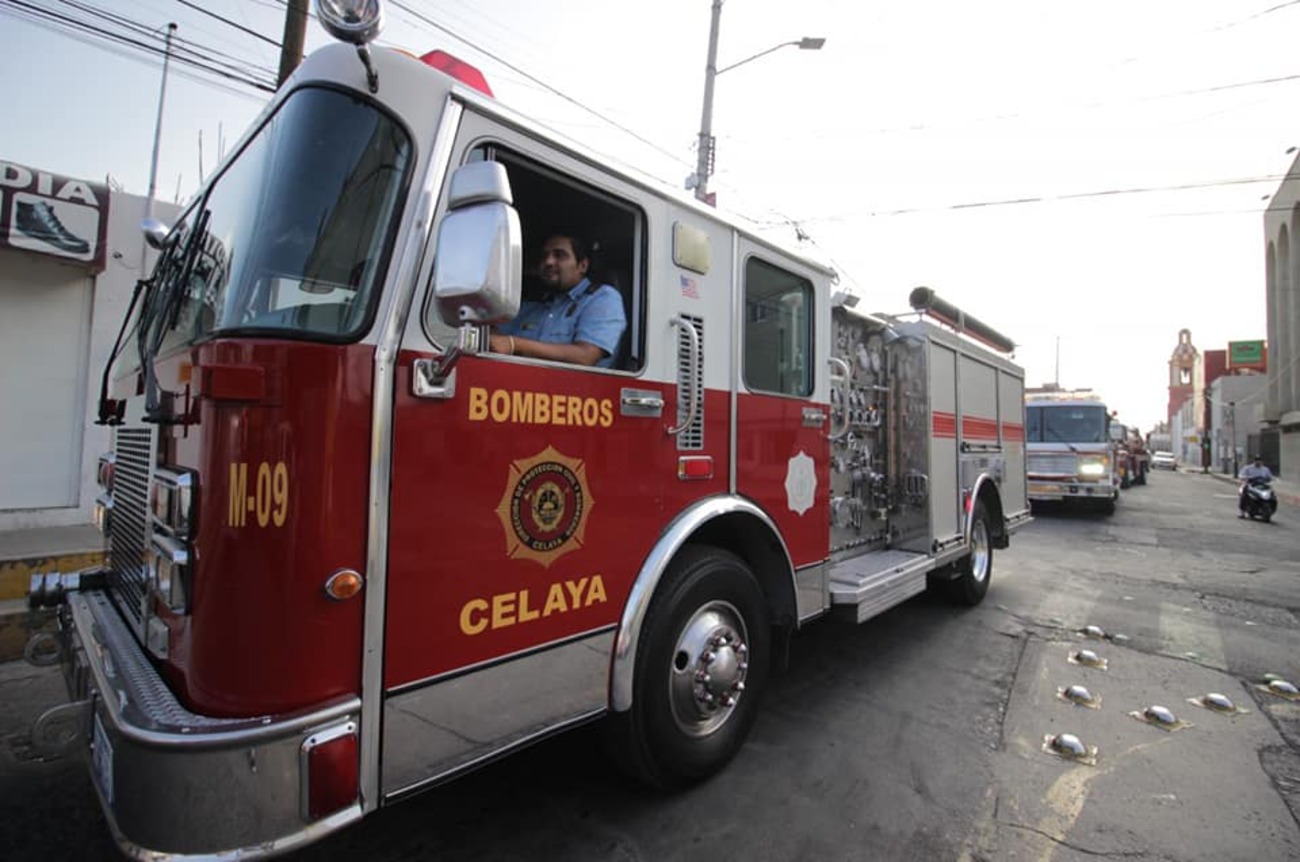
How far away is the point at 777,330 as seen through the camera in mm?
3510

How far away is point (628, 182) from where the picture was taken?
255cm

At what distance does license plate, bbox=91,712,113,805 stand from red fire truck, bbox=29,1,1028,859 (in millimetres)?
18

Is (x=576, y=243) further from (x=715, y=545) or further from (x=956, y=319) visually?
(x=956, y=319)

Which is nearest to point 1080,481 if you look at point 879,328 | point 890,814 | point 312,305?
point 879,328

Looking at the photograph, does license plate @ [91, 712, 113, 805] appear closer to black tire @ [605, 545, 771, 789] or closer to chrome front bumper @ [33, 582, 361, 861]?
chrome front bumper @ [33, 582, 361, 861]

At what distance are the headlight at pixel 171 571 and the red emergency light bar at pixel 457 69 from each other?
5.15 ft

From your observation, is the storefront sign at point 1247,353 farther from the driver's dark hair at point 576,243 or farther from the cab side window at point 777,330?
the driver's dark hair at point 576,243

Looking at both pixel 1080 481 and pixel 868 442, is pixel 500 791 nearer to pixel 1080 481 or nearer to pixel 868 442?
pixel 868 442

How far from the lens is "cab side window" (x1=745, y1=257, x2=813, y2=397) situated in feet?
10.7

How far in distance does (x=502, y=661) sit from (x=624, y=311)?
4.57 feet

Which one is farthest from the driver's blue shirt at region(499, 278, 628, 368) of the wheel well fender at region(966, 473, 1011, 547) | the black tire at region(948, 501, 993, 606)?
→ the wheel well fender at region(966, 473, 1011, 547)

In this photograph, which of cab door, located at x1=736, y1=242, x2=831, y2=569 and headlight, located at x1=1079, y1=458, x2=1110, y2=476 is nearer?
cab door, located at x1=736, y1=242, x2=831, y2=569

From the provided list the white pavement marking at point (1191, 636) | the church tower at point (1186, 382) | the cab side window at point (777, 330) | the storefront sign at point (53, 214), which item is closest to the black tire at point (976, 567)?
the white pavement marking at point (1191, 636)

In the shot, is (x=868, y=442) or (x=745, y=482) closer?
(x=745, y=482)
